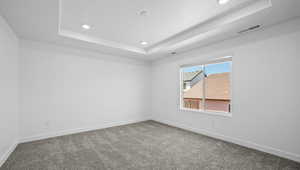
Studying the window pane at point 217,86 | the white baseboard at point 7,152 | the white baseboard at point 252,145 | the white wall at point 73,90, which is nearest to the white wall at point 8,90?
the white baseboard at point 7,152

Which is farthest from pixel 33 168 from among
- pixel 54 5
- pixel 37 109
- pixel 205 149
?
pixel 205 149

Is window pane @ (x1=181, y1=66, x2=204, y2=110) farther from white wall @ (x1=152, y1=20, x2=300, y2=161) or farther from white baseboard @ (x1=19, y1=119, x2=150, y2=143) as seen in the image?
white baseboard @ (x1=19, y1=119, x2=150, y2=143)

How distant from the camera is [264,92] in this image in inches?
98.7

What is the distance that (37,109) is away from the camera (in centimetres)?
307

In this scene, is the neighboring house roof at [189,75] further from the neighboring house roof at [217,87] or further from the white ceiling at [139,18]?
the white ceiling at [139,18]

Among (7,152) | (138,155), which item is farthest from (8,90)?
(138,155)

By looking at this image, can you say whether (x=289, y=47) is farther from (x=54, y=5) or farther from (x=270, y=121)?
(x=54, y=5)

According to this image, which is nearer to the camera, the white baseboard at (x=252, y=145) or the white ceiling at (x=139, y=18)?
the white ceiling at (x=139, y=18)

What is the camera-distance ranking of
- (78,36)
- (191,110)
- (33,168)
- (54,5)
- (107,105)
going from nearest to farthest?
(54,5) < (33,168) < (78,36) < (191,110) < (107,105)

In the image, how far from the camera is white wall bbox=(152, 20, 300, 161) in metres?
2.21

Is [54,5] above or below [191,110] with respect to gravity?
above

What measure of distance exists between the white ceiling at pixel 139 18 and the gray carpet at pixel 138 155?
94.5 inches

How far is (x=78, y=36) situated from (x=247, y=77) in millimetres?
→ 3935

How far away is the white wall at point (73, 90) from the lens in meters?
3.01
